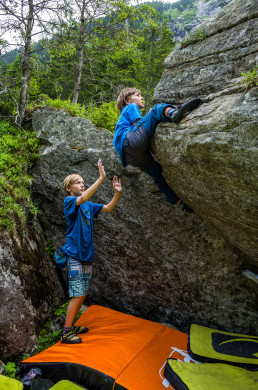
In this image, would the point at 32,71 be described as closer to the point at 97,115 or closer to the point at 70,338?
the point at 97,115

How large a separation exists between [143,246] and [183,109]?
2689mm

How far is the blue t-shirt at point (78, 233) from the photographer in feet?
13.0

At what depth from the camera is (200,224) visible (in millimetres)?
4289

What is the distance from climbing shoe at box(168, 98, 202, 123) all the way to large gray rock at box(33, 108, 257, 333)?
110cm

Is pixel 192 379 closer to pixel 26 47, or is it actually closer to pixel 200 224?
pixel 200 224

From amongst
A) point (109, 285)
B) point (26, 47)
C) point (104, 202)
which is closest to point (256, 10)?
point (104, 202)

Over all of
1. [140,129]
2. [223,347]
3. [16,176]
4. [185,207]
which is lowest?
[223,347]

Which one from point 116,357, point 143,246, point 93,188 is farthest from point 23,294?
point 143,246

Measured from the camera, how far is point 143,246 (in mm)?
4672

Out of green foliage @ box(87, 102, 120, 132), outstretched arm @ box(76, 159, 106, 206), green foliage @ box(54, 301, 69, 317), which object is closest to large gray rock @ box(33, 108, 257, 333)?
green foliage @ box(87, 102, 120, 132)

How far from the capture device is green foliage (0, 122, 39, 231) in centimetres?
445

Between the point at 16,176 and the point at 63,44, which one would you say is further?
the point at 63,44

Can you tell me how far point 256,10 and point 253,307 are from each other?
3.95 m

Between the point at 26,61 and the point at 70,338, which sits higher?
the point at 26,61
